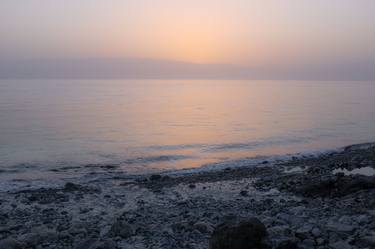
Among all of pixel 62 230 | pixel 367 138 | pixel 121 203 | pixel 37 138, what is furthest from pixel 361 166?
pixel 37 138

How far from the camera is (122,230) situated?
10617 millimetres

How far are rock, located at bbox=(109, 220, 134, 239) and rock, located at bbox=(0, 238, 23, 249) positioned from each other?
2.16 m

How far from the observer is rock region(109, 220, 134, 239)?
10442 millimetres

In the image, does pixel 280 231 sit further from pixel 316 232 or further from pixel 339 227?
pixel 339 227

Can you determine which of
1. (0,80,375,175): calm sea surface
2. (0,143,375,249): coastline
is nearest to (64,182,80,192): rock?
(0,143,375,249): coastline

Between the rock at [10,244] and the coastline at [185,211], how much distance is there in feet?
0.10

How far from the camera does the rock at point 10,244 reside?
9.63 m

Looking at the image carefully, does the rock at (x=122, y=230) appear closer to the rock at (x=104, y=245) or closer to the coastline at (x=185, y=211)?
the coastline at (x=185, y=211)

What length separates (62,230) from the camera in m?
11.2

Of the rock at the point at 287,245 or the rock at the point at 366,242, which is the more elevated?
the rock at the point at 366,242

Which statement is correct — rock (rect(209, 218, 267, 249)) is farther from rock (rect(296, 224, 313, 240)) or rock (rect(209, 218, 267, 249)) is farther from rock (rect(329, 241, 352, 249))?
rock (rect(329, 241, 352, 249))

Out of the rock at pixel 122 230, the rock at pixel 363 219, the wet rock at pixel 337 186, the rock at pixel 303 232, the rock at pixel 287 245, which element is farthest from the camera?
the wet rock at pixel 337 186

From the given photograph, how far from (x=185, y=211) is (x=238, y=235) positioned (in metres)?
4.61

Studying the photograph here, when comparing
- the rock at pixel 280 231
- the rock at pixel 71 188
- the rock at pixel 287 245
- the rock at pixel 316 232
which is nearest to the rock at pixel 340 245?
the rock at pixel 316 232
